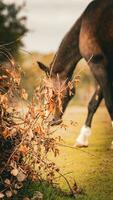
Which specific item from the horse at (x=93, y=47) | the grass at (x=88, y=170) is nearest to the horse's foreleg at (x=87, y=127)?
the horse at (x=93, y=47)

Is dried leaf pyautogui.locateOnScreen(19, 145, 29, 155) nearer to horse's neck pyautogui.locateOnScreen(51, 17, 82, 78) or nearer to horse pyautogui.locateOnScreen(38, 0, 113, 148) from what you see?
horse pyautogui.locateOnScreen(38, 0, 113, 148)

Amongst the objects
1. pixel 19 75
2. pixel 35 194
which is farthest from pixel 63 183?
pixel 19 75

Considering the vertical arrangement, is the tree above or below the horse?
above

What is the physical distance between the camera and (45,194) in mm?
5516

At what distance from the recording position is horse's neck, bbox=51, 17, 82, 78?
9.80 metres

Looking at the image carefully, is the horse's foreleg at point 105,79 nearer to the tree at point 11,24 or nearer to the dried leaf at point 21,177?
the dried leaf at point 21,177

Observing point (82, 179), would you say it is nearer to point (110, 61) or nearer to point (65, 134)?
point (110, 61)

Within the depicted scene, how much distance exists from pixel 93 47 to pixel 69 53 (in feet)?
2.79

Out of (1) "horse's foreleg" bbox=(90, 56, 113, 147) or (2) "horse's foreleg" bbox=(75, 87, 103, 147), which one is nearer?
(1) "horse's foreleg" bbox=(90, 56, 113, 147)

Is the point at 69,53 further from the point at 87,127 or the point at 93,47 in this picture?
the point at 87,127

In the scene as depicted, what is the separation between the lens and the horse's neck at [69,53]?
980 cm

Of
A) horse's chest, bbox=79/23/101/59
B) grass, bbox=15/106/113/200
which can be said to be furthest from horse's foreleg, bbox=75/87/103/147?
horse's chest, bbox=79/23/101/59

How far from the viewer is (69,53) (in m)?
9.82

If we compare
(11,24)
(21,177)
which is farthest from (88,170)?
(11,24)
